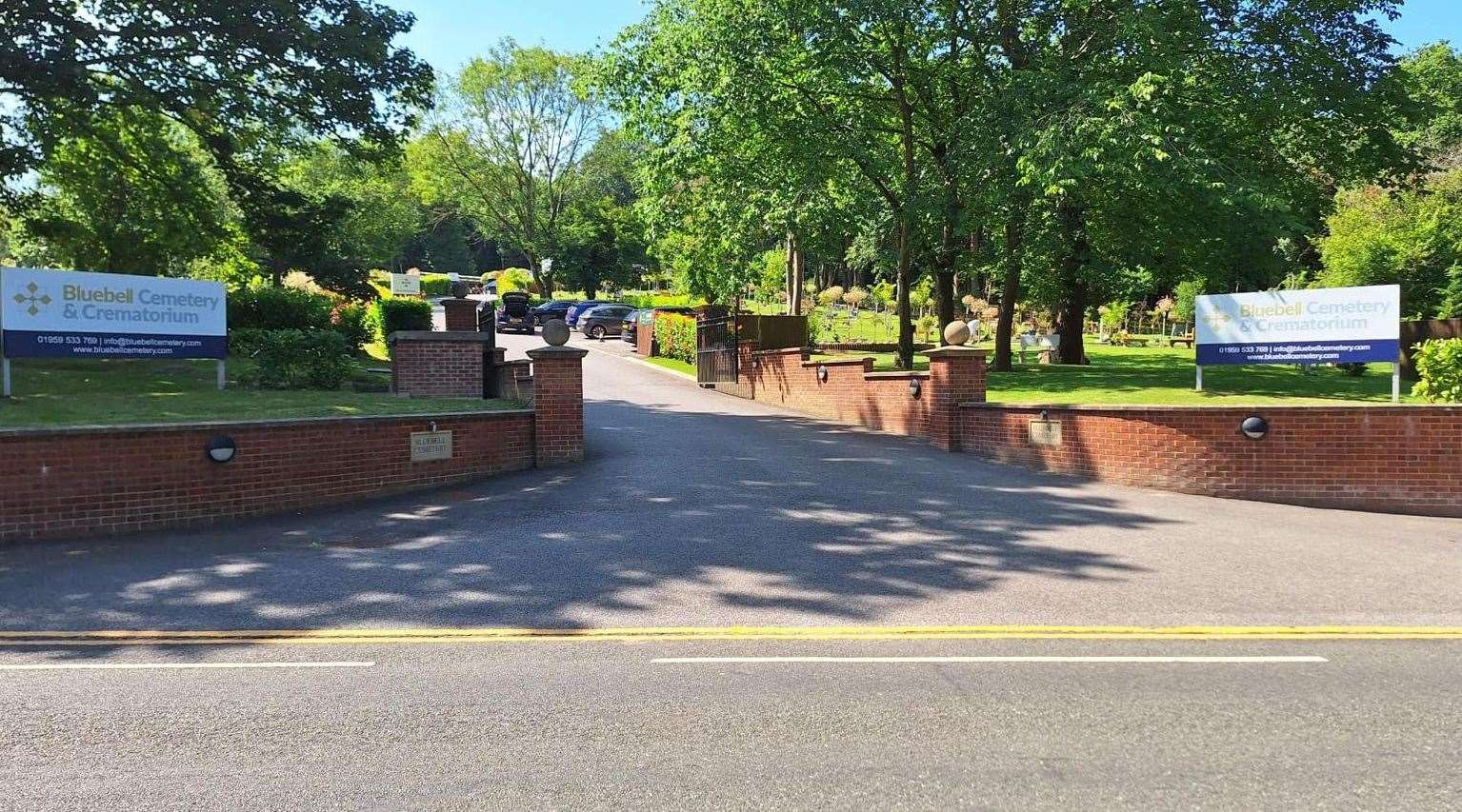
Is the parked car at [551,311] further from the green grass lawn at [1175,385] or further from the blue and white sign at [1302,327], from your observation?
the blue and white sign at [1302,327]

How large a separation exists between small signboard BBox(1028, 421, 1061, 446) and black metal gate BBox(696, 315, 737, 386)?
11538 mm

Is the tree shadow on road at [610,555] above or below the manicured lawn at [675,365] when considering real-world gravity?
below

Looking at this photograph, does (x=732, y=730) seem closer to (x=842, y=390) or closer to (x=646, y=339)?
(x=842, y=390)

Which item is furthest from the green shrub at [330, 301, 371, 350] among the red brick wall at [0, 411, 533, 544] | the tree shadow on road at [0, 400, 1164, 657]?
the tree shadow on road at [0, 400, 1164, 657]

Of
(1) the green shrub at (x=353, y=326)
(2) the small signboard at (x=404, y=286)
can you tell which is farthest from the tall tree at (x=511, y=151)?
(1) the green shrub at (x=353, y=326)

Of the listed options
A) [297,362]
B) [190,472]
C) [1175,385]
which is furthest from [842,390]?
[190,472]

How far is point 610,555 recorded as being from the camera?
925 centimetres

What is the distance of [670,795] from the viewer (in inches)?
169

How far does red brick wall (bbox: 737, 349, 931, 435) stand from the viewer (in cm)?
1739

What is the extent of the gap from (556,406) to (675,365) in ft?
61.0

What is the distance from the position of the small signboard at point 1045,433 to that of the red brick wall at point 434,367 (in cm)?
921

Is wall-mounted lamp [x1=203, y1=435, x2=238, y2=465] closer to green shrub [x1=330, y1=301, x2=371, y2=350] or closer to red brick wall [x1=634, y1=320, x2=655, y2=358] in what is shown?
green shrub [x1=330, y1=301, x2=371, y2=350]

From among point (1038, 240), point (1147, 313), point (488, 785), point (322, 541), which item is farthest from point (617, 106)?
point (1147, 313)

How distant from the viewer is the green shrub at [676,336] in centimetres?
3241
